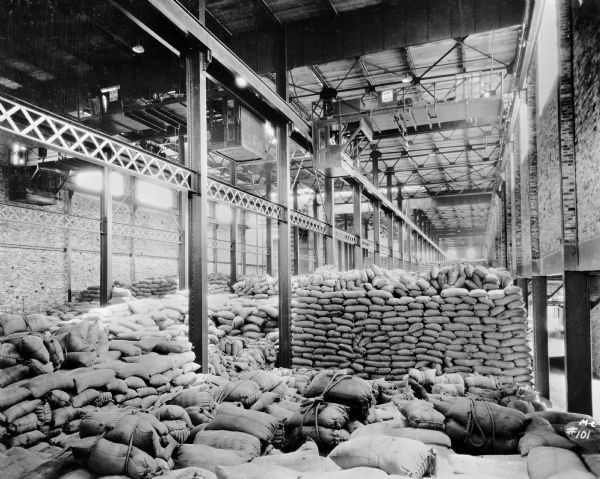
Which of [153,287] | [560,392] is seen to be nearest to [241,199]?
[560,392]

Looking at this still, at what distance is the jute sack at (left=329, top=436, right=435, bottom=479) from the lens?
346cm

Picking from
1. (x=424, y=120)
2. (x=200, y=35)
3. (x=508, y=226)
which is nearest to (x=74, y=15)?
(x=200, y=35)

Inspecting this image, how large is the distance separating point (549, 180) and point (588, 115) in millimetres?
2527

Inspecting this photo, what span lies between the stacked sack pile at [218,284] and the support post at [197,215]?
12043 millimetres

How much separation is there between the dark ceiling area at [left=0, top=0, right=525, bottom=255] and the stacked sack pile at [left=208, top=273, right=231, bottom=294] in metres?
7.30

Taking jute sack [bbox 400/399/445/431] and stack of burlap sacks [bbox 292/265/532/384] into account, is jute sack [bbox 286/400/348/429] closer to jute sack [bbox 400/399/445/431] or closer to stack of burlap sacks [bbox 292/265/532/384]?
jute sack [bbox 400/399/445/431]

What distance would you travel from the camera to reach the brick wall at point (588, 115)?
4.88m

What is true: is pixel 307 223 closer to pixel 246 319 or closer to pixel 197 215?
pixel 246 319

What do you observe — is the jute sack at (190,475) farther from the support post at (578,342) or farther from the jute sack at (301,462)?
the support post at (578,342)

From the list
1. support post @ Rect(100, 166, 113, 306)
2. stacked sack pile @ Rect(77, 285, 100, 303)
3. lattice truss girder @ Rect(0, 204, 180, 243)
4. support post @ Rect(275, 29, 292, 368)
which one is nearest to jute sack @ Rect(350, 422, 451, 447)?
support post @ Rect(275, 29, 292, 368)

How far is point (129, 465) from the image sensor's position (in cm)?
324

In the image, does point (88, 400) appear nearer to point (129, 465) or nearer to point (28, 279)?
point (129, 465)

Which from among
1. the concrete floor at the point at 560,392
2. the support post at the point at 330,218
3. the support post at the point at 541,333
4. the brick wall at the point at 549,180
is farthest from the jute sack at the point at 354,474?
the support post at the point at 330,218

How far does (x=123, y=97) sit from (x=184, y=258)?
6390 mm
